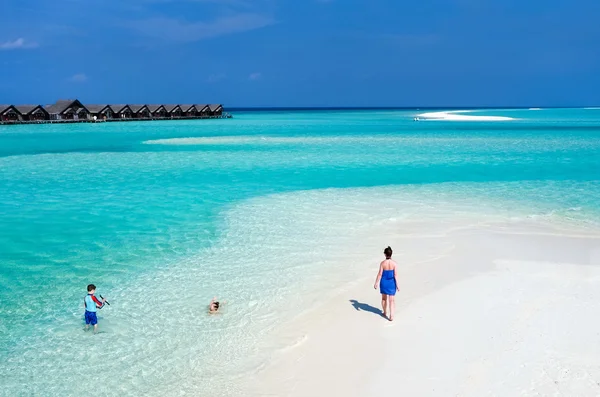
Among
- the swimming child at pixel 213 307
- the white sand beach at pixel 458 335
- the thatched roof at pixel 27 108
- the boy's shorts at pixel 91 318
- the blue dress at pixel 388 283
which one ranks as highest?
the thatched roof at pixel 27 108

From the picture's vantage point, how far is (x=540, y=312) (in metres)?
7.46

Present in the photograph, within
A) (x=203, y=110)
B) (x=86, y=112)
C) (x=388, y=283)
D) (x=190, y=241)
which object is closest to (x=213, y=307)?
(x=388, y=283)

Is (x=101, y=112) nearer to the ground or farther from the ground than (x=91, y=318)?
farther from the ground

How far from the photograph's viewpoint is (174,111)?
9400cm

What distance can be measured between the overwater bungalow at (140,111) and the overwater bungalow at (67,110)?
8.41m

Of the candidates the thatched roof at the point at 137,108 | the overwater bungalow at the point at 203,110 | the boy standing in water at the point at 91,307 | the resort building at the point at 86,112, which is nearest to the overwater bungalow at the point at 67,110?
the resort building at the point at 86,112

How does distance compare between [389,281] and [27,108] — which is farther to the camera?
[27,108]

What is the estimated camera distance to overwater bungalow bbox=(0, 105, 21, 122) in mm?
73375

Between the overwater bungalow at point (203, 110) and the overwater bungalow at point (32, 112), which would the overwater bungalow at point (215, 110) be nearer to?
the overwater bungalow at point (203, 110)

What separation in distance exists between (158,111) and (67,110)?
53.5ft

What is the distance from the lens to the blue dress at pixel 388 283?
7.36 metres

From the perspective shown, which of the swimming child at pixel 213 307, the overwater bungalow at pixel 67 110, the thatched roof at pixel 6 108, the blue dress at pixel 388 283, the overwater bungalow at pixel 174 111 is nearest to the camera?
the blue dress at pixel 388 283

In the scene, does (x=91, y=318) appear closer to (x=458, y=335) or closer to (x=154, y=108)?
(x=458, y=335)

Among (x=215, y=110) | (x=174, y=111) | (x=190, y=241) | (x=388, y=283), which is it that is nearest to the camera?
(x=388, y=283)
